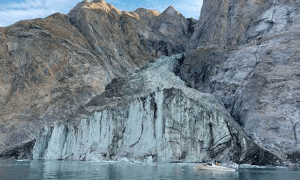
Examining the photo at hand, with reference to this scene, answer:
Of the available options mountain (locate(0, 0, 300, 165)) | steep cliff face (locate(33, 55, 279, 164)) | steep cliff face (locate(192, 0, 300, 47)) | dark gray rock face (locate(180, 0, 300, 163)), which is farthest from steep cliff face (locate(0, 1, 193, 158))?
steep cliff face (locate(192, 0, 300, 47))

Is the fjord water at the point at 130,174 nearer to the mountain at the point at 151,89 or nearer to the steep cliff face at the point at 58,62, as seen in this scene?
the mountain at the point at 151,89

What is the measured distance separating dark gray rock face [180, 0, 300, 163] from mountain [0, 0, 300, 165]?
234 mm

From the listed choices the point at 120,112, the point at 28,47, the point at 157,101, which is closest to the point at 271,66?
the point at 157,101

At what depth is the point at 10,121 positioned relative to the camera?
3300 inches

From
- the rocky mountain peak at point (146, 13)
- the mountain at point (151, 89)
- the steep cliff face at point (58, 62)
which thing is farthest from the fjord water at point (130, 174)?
the rocky mountain peak at point (146, 13)

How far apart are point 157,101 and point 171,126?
5133 mm

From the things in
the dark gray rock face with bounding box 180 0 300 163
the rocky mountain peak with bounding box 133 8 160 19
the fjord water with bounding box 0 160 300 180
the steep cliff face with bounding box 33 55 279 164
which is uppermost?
the rocky mountain peak with bounding box 133 8 160 19

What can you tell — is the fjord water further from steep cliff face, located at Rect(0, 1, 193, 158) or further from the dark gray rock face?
steep cliff face, located at Rect(0, 1, 193, 158)

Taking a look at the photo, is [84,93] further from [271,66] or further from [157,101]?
[271,66]

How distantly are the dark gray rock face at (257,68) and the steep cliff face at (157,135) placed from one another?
17.8 feet

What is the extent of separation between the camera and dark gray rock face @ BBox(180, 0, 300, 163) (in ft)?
201

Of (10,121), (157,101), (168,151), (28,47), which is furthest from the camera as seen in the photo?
(28,47)

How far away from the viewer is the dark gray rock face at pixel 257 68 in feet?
201

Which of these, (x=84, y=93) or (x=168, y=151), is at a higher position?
(x=84, y=93)
